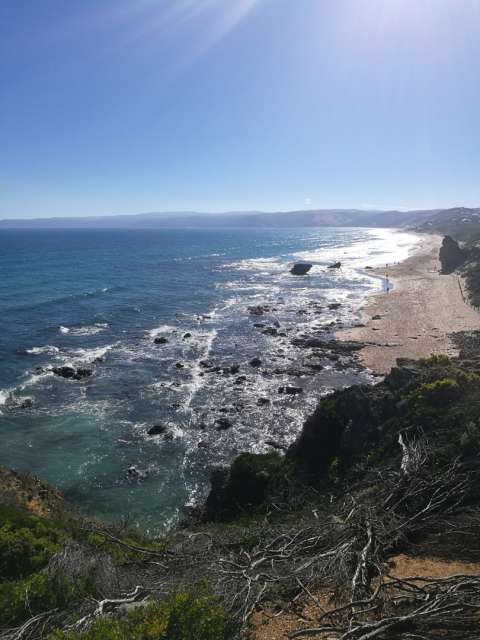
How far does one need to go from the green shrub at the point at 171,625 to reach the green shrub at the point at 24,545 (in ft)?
17.4

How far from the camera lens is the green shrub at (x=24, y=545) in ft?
32.0

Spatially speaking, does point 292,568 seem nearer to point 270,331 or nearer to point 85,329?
point 270,331

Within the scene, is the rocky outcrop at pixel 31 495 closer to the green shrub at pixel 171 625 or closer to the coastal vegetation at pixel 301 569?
the coastal vegetation at pixel 301 569

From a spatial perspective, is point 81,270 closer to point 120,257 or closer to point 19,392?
point 120,257

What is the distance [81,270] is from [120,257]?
2997 cm

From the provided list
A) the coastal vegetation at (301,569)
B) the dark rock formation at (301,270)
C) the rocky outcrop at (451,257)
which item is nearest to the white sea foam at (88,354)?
the coastal vegetation at (301,569)

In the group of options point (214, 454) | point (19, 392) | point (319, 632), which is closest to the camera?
point (319, 632)

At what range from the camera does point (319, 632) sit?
5.43 metres

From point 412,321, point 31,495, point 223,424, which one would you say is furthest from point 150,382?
point 412,321

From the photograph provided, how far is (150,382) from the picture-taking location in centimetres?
3150

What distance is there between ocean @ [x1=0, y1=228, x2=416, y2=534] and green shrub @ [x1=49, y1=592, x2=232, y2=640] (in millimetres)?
12937

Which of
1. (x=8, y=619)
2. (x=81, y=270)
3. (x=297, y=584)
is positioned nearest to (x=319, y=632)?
(x=297, y=584)

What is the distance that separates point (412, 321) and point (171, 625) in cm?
4678

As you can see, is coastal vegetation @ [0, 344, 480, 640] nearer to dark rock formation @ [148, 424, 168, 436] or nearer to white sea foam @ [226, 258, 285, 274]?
dark rock formation @ [148, 424, 168, 436]
